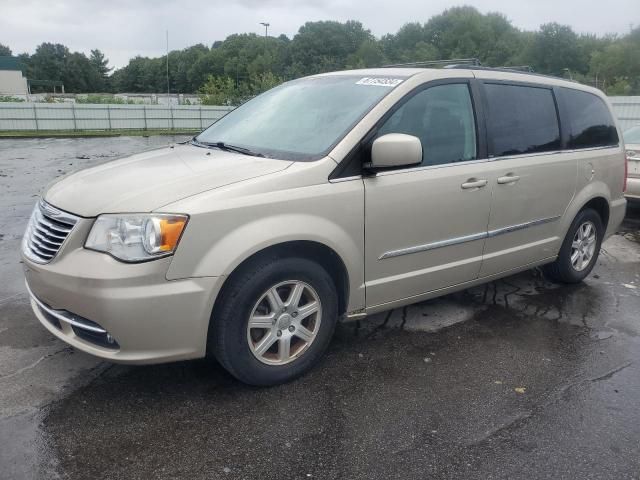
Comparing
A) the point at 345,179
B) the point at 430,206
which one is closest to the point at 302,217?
the point at 345,179

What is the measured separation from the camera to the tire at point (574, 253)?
503cm

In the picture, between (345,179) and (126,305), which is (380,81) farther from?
(126,305)

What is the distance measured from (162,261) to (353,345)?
5.44ft

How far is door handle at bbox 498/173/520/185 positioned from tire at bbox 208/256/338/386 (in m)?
1.61

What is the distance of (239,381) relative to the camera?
323 centimetres

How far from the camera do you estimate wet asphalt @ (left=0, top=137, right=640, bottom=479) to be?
260 centimetres

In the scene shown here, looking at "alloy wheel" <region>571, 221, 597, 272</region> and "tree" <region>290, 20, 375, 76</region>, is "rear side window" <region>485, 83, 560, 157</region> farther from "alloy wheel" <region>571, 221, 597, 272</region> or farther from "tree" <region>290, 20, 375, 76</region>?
"tree" <region>290, 20, 375, 76</region>

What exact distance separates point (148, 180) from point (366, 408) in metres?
1.73

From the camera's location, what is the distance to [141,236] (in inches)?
108

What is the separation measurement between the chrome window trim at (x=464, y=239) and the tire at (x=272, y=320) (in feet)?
1.73

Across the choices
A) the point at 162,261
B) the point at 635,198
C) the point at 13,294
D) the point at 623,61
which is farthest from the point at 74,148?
the point at 623,61

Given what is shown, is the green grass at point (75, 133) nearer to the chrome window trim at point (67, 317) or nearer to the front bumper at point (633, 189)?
Answer: the front bumper at point (633, 189)

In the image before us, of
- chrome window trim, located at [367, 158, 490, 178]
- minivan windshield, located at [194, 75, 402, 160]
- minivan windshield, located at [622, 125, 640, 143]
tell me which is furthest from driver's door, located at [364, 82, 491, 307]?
minivan windshield, located at [622, 125, 640, 143]

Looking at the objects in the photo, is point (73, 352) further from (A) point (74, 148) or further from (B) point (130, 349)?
(A) point (74, 148)
